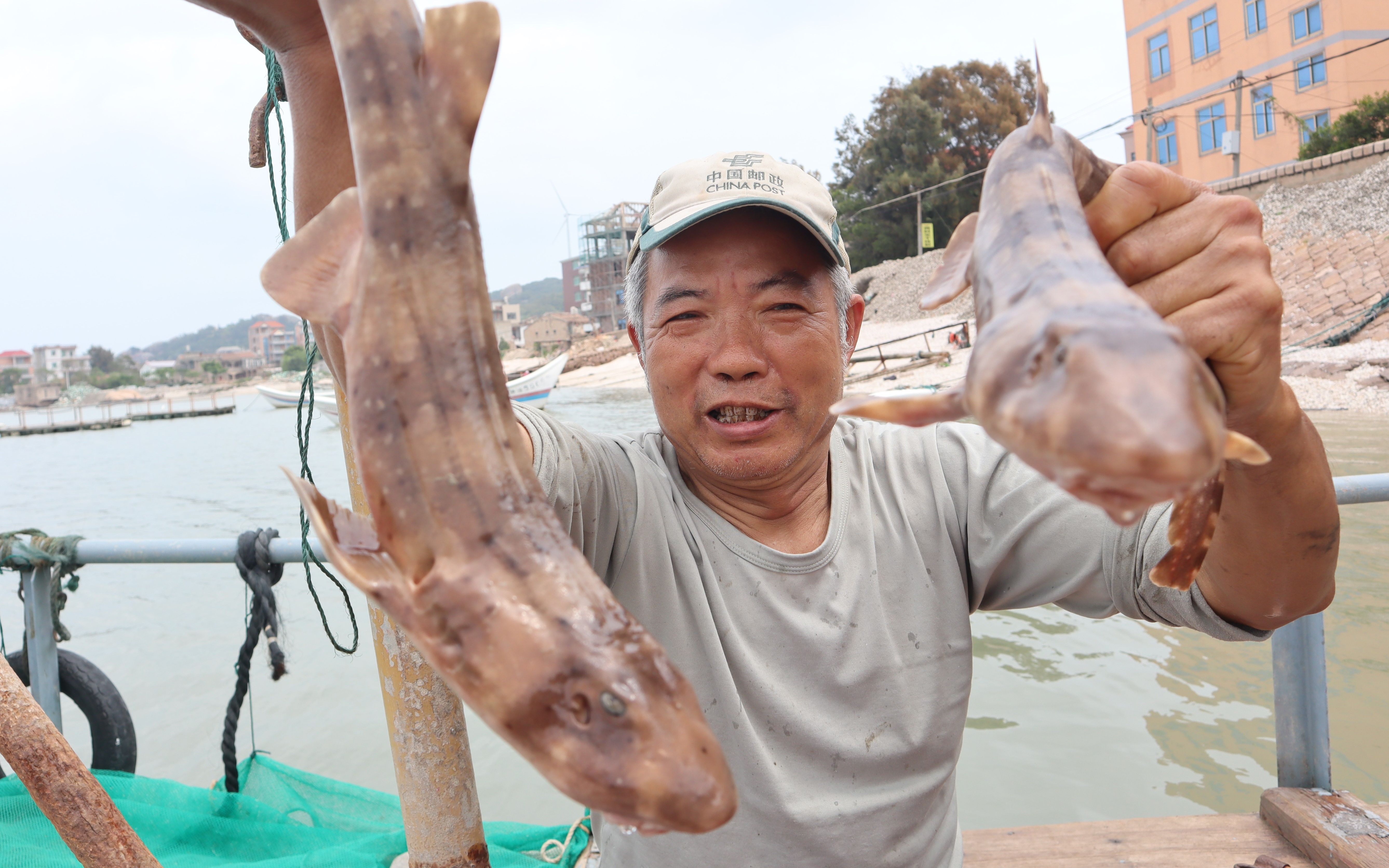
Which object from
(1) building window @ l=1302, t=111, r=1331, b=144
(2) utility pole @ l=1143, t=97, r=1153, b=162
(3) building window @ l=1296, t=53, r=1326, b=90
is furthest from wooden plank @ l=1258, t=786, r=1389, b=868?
(3) building window @ l=1296, t=53, r=1326, b=90

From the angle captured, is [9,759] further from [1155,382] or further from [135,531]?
[135,531]

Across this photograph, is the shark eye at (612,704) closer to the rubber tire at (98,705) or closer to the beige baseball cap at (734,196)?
the beige baseball cap at (734,196)

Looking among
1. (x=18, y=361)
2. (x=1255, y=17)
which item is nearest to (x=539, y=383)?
(x=1255, y=17)

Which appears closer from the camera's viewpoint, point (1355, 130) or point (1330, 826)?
point (1330, 826)

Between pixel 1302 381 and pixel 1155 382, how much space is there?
18.6m

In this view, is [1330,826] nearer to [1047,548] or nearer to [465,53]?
[1047,548]

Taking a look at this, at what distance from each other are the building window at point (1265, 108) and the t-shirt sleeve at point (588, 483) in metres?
38.1

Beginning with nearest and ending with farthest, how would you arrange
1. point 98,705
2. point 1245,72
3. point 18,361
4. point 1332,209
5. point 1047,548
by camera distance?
point 1047,548, point 98,705, point 1332,209, point 1245,72, point 18,361

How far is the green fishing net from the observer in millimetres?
3119

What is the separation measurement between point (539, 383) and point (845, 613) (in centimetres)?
4107

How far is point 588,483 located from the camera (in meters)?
2.22

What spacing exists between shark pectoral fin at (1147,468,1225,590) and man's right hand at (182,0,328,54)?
1.77 metres

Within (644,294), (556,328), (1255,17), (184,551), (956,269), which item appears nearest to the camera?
(956,269)

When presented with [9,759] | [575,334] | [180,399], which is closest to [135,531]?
[9,759]
